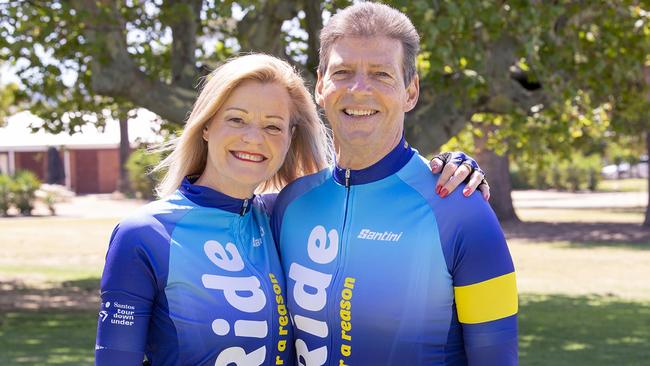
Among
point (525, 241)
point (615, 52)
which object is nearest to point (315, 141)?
point (615, 52)

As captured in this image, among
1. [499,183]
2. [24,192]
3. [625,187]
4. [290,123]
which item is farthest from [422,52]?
[625,187]

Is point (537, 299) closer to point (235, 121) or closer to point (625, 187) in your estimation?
point (235, 121)

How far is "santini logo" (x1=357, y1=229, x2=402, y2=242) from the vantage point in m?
3.16

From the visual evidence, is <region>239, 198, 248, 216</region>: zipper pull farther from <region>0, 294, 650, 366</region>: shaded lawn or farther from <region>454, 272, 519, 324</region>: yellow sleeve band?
<region>0, 294, 650, 366</region>: shaded lawn

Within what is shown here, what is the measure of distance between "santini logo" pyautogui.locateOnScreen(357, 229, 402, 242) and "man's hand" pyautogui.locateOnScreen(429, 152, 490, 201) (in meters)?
0.19

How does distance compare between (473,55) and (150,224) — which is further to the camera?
(473,55)

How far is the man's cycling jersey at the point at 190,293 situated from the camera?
119 inches

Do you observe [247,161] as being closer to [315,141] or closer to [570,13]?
[315,141]

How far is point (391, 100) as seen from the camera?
3201mm

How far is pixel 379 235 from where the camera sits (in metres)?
3.18

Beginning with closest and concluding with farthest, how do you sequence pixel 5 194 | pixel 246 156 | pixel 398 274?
pixel 398 274 < pixel 246 156 < pixel 5 194

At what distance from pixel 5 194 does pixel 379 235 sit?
110 feet

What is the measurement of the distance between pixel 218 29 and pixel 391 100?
1027cm

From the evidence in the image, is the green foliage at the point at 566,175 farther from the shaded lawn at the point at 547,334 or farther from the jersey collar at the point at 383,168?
the jersey collar at the point at 383,168
